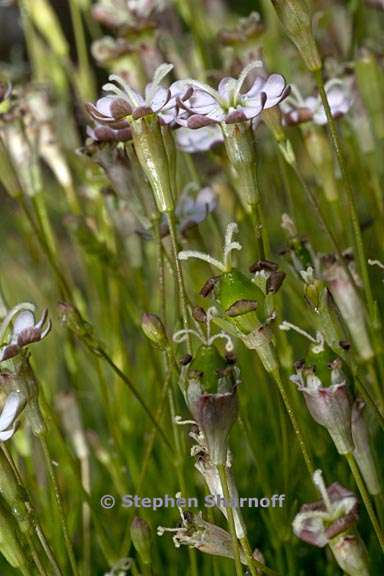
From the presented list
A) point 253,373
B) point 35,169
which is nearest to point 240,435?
Result: point 253,373

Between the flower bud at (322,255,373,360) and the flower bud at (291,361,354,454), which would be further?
the flower bud at (322,255,373,360)

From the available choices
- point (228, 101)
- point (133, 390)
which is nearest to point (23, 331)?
point (133, 390)

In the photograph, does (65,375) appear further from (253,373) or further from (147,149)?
(147,149)

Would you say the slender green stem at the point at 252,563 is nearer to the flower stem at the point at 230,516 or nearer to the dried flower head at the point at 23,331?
the flower stem at the point at 230,516

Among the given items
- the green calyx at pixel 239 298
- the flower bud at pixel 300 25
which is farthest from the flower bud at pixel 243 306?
the flower bud at pixel 300 25

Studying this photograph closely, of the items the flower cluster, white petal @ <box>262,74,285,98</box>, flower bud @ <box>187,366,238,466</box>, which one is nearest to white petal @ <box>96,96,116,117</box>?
the flower cluster

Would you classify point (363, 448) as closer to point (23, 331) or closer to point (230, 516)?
point (230, 516)

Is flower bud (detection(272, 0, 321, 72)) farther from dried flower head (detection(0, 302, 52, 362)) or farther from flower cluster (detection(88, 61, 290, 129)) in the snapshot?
dried flower head (detection(0, 302, 52, 362))
